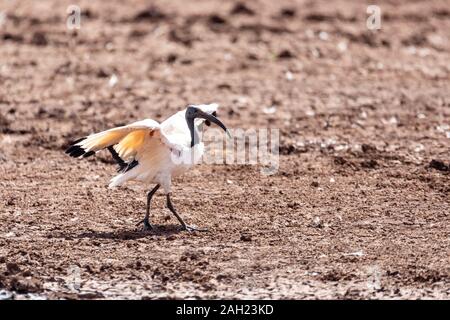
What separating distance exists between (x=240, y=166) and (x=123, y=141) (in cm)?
212

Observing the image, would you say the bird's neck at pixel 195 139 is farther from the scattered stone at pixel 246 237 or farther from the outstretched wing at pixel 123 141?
the scattered stone at pixel 246 237

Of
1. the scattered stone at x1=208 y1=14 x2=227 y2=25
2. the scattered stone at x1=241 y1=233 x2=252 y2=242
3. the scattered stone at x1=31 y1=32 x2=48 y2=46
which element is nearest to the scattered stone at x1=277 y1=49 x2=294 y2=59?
the scattered stone at x1=208 y1=14 x2=227 y2=25

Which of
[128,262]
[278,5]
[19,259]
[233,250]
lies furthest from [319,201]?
[278,5]

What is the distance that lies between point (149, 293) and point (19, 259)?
1155mm

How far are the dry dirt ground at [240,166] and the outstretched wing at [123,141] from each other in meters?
0.63

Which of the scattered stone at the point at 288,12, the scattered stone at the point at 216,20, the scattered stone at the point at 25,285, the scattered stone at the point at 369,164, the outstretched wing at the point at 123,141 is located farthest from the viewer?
the scattered stone at the point at 288,12

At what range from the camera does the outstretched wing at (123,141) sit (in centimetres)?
865

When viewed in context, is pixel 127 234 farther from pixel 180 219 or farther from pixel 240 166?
pixel 240 166

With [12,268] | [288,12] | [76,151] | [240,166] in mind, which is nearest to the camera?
[12,268]

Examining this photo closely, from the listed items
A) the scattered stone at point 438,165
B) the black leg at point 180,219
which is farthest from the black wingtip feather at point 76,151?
the scattered stone at point 438,165

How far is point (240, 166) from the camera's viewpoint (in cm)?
1080

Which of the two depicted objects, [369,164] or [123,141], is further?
[369,164]

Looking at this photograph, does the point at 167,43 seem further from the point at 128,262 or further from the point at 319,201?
the point at 128,262

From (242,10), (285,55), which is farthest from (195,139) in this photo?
(242,10)
